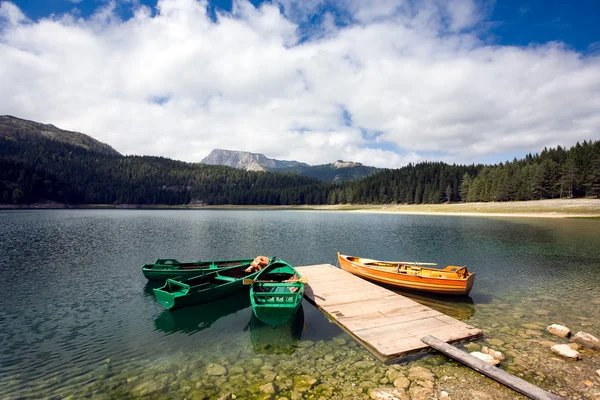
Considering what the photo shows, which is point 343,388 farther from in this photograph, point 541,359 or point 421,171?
point 421,171

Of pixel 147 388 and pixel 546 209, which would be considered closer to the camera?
pixel 147 388

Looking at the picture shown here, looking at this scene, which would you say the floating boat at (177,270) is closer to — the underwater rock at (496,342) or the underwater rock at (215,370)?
the underwater rock at (215,370)

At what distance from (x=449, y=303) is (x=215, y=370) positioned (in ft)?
49.3

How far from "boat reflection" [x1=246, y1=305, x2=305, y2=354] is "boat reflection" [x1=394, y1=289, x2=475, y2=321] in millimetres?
8572

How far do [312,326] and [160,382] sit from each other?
24.9ft

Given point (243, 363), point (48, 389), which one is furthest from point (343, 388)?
point (48, 389)

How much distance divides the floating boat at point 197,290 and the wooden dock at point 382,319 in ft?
17.8

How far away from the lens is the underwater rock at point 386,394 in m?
9.15

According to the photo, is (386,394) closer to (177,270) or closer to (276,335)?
(276,335)

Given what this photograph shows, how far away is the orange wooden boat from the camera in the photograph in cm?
1915

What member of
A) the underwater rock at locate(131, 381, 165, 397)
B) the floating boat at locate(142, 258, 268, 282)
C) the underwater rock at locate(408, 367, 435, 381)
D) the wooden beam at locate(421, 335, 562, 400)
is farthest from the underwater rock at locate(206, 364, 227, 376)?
the floating boat at locate(142, 258, 268, 282)

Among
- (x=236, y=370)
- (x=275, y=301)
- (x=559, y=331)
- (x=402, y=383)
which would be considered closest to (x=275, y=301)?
(x=275, y=301)

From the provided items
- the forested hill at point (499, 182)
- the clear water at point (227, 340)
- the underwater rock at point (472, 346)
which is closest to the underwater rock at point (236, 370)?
the clear water at point (227, 340)

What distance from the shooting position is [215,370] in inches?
445
